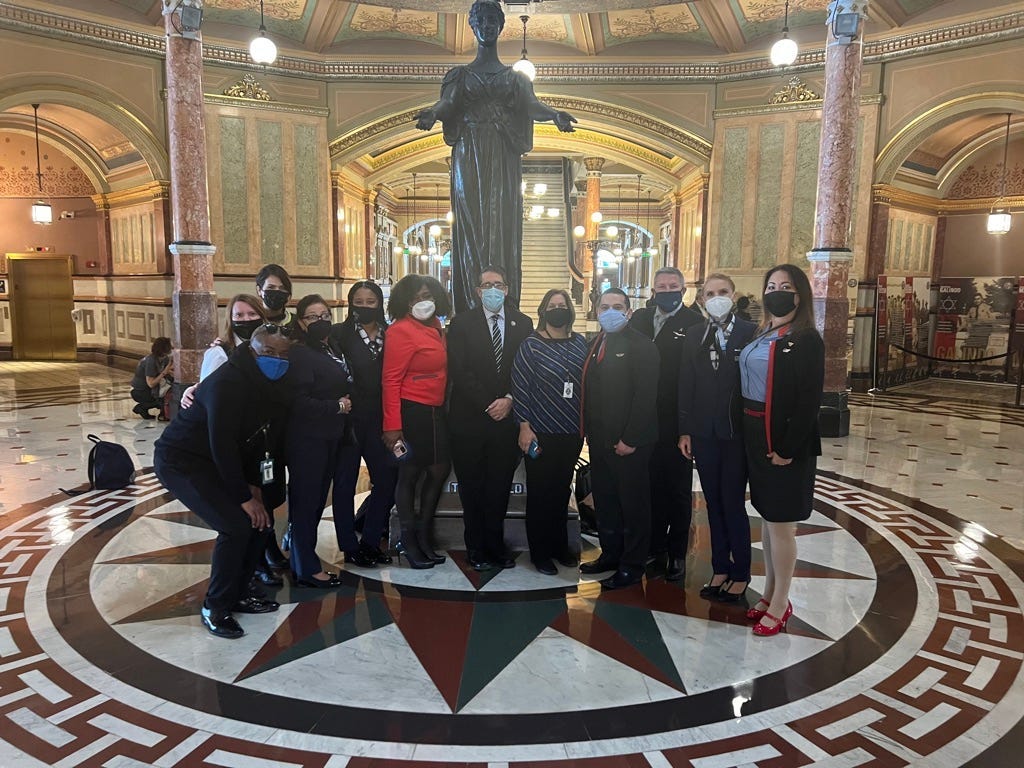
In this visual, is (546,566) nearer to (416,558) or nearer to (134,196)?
(416,558)

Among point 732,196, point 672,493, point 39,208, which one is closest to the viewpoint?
point 672,493

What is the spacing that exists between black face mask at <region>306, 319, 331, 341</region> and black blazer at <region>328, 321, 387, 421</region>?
19 centimetres

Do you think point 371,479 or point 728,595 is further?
point 371,479

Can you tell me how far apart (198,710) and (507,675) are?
1.12 m

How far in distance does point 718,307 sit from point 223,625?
8.56 ft

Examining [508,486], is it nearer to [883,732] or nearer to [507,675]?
[507,675]

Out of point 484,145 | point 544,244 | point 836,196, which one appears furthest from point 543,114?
point 544,244

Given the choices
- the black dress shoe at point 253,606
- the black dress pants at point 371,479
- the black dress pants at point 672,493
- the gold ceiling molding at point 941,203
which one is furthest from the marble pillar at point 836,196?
the black dress shoe at point 253,606

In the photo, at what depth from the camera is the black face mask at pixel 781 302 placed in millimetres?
2816

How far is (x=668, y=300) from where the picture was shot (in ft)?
11.4

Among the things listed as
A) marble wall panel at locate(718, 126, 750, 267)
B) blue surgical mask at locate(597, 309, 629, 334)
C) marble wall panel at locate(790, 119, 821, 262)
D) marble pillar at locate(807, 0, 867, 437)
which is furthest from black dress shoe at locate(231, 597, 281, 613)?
marble wall panel at locate(718, 126, 750, 267)

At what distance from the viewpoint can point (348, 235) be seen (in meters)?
13.1

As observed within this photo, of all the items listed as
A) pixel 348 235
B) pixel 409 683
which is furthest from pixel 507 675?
pixel 348 235

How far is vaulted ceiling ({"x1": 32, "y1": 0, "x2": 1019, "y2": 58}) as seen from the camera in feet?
30.7
